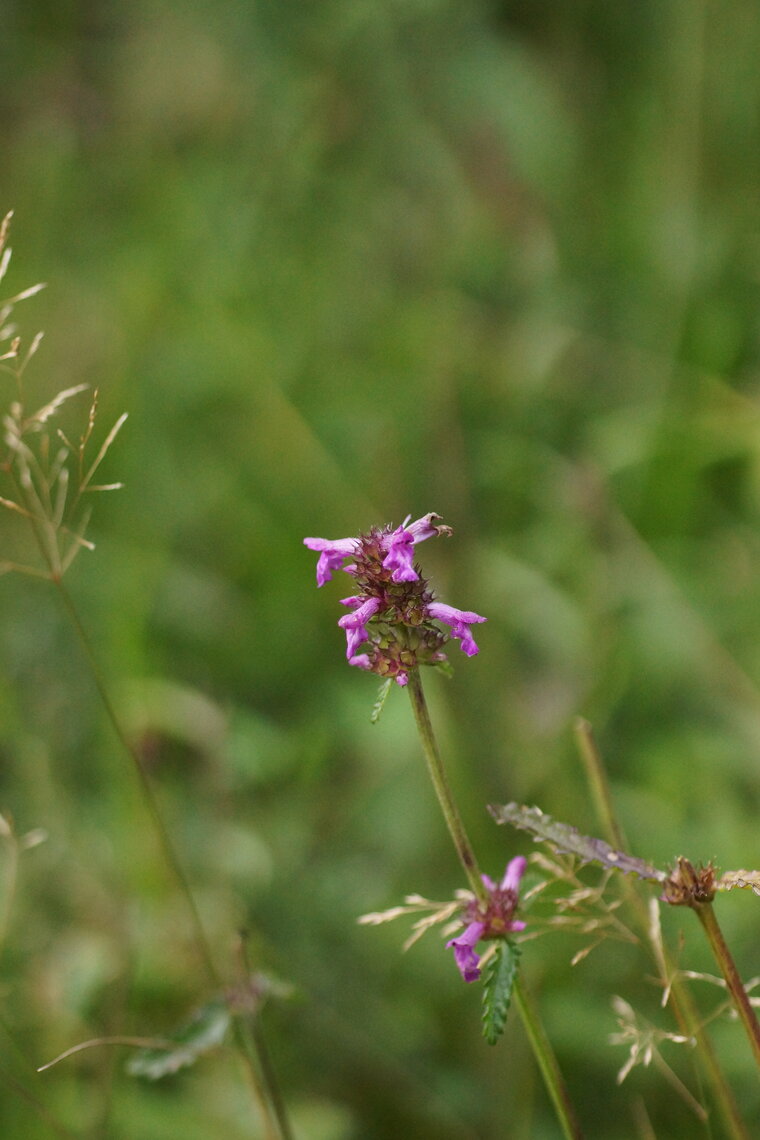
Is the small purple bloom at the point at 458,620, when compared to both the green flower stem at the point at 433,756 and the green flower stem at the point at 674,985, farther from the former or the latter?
the green flower stem at the point at 674,985

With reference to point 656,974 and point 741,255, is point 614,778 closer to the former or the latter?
point 656,974

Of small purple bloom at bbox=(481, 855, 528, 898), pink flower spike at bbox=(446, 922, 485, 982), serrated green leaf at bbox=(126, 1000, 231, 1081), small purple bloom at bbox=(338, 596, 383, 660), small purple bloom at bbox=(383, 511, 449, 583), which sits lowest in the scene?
serrated green leaf at bbox=(126, 1000, 231, 1081)

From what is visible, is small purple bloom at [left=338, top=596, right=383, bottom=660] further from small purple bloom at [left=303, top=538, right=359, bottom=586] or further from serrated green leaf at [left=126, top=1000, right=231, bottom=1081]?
serrated green leaf at [left=126, top=1000, right=231, bottom=1081]

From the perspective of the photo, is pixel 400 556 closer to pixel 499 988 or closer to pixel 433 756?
pixel 433 756

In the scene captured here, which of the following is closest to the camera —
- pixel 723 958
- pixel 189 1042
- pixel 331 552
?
pixel 723 958

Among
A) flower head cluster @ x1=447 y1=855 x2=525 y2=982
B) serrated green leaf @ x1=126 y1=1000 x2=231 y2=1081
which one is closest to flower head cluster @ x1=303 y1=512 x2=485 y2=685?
flower head cluster @ x1=447 y1=855 x2=525 y2=982

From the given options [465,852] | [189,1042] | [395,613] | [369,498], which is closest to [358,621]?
[395,613]


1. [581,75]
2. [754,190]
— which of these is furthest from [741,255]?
[581,75]
